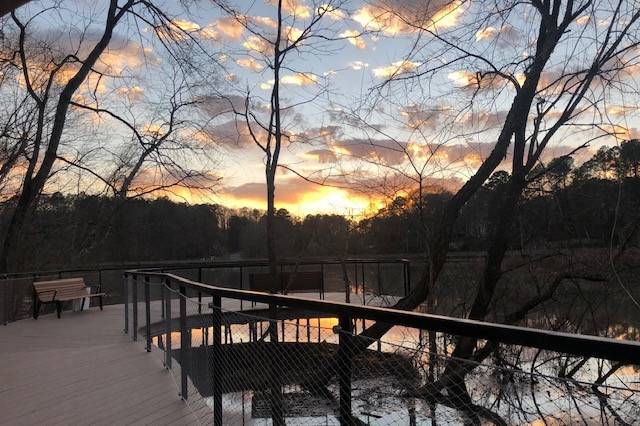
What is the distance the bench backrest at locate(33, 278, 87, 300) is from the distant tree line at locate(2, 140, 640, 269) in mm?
7900

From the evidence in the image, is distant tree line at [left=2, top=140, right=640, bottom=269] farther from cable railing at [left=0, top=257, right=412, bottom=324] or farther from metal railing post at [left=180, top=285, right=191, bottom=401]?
metal railing post at [left=180, top=285, right=191, bottom=401]

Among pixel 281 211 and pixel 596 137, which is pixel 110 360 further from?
pixel 281 211

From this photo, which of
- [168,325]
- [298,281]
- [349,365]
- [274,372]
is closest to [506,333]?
[349,365]

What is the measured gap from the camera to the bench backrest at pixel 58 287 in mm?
12609

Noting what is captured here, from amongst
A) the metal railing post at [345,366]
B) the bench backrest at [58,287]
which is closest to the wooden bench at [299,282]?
the bench backrest at [58,287]

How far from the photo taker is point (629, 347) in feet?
4.81

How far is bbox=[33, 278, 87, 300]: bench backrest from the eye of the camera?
12609 millimetres

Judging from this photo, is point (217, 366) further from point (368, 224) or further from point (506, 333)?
point (368, 224)

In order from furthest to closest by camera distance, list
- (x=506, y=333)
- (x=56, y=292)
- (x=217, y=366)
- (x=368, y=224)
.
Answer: (x=368, y=224), (x=56, y=292), (x=217, y=366), (x=506, y=333)

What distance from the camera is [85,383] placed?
20.3 feet

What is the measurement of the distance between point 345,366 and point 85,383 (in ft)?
15.1

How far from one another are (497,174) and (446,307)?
4.13 metres

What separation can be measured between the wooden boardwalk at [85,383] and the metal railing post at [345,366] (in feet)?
7.38

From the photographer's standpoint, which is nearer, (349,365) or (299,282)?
(349,365)
